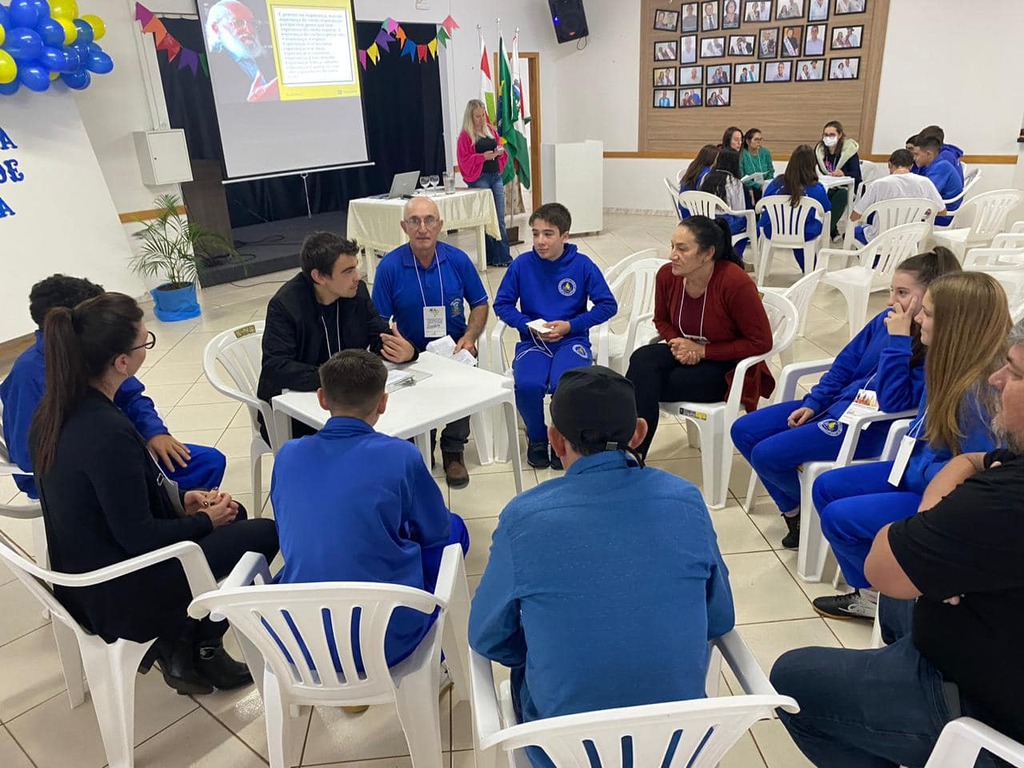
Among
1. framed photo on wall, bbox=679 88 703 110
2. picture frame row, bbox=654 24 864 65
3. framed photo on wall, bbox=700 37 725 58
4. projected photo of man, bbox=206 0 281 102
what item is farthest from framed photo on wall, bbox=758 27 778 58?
projected photo of man, bbox=206 0 281 102

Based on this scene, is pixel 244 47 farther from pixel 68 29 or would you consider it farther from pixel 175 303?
pixel 175 303

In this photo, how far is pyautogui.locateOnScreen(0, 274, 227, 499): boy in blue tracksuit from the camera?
81.7 inches

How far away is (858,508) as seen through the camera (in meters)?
1.91

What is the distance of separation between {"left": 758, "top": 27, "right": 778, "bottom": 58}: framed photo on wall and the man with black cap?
8465 millimetres

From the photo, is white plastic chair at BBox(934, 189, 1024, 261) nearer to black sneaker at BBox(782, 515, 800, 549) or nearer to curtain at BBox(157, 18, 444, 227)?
black sneaker at BBox(782, 515, 800, 549)

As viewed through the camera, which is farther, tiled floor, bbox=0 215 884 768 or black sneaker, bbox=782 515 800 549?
black sneaker, bbox=782 515 800 549

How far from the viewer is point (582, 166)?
818 centimetres

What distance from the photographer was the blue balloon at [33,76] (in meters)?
4.75

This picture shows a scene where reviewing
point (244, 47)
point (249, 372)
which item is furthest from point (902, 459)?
point (244, 47)

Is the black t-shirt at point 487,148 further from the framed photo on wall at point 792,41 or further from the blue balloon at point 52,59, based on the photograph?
the framed photo on wall at point 792,41

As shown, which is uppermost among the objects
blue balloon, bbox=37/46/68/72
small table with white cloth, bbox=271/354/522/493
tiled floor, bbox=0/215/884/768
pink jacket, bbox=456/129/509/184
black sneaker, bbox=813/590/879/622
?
blue balloon, bbox=37/46/68/72

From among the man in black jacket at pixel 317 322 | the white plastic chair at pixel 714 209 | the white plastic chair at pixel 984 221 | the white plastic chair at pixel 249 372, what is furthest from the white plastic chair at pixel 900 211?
the white plastic chair at pixel 249 372

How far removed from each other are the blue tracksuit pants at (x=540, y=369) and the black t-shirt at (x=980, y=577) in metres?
1.91

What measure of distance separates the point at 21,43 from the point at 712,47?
7077 millimetres
